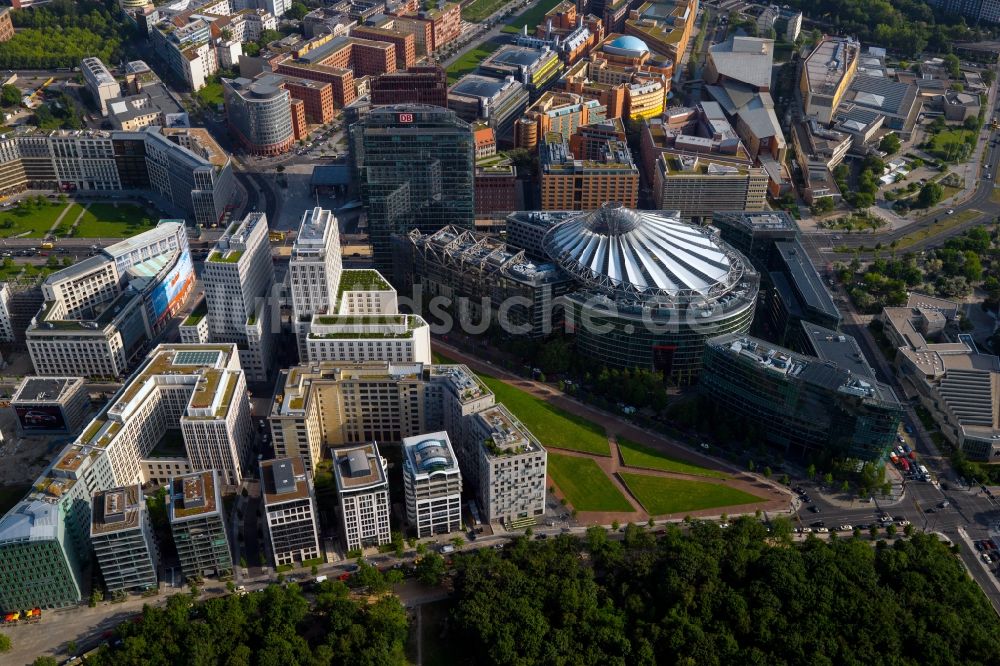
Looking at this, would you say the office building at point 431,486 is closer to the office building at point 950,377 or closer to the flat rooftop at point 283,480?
the flat rooftop at point 283,480

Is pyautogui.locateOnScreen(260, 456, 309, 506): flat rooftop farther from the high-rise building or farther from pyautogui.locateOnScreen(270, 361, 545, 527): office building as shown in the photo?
the high-rise building

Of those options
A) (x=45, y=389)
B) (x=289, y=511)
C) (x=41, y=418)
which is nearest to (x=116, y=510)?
(x=289, y=511)

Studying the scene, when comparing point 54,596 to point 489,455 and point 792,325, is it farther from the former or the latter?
point 792,325

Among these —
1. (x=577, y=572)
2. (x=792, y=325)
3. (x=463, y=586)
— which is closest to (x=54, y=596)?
(x=463, y=586)

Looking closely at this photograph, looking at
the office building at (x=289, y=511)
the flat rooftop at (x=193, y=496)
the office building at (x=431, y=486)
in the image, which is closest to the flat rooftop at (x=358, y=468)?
the office building at (x=431, y=486)

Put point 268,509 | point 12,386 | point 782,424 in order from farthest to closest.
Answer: point 12,386, point 782,424, point 268,509

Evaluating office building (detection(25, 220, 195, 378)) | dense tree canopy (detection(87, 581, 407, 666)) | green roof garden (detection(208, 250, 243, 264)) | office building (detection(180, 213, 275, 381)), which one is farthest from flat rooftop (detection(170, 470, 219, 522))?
office building (detection(25, 220, 195, 378))

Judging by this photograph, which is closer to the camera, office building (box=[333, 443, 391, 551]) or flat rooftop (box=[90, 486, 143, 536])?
flat rooftop (box=[90, 486, 143, 536])
